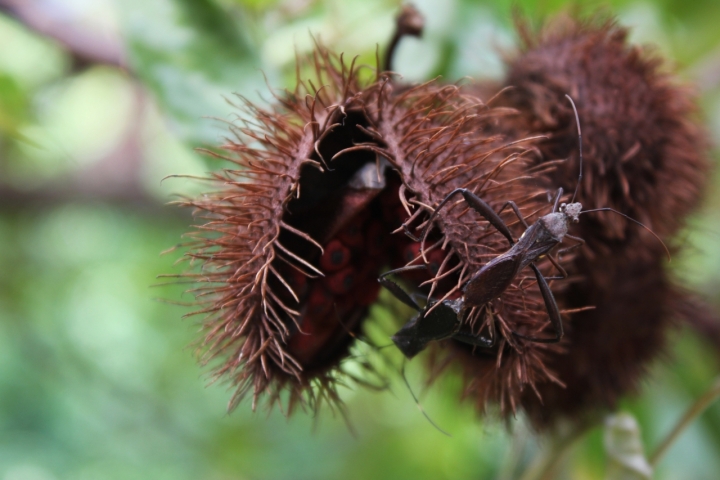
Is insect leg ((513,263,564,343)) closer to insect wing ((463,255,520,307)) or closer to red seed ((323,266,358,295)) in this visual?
insect wing ((463,255,520,307))

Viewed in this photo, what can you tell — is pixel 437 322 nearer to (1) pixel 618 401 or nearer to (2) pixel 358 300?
(2) pixel 358 300

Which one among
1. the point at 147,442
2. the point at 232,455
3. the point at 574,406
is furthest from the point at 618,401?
the point at 147,442

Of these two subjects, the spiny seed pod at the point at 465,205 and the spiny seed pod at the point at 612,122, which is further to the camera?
the spiny seed pod at the point at 612,122

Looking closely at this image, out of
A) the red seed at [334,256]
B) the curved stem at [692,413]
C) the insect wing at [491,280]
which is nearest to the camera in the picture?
the insect wing at [491,280]

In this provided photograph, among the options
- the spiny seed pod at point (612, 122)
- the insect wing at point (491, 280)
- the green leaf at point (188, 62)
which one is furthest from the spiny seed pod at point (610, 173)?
the green leaf at point (188, 62)

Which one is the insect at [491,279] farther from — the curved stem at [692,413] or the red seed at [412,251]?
the curved stem at [692,413]

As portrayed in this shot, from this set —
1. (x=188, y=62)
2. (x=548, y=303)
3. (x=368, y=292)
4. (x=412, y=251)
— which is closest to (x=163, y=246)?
(x=188, y=62)

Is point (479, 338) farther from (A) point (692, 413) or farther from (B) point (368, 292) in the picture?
(A) point (692, 413)
